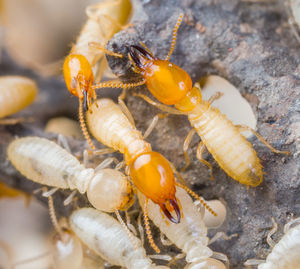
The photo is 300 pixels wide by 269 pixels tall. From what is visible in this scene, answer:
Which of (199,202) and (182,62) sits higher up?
(182,62)

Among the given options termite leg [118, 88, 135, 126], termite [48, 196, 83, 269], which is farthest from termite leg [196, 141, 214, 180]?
termite [48, 196, 83, 269]

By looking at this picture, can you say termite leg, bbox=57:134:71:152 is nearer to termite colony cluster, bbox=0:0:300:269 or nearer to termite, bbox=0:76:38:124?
Answer: termite colony cluster, bbox=0:0:300:269

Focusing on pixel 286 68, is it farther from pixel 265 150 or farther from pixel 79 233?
pixel 79 233

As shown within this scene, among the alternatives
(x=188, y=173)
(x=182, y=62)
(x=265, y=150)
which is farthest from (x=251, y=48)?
(x=188, y=173)

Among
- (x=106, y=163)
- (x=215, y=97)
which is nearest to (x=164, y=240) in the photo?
(x=106, y=163)

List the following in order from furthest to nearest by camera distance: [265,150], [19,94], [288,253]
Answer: [19,94] < [265,150] < [288,253]

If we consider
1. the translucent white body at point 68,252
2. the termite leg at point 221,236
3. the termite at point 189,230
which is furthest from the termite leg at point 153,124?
the translucent white body at point 68,252

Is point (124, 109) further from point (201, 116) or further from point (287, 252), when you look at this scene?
point (287, 252)
